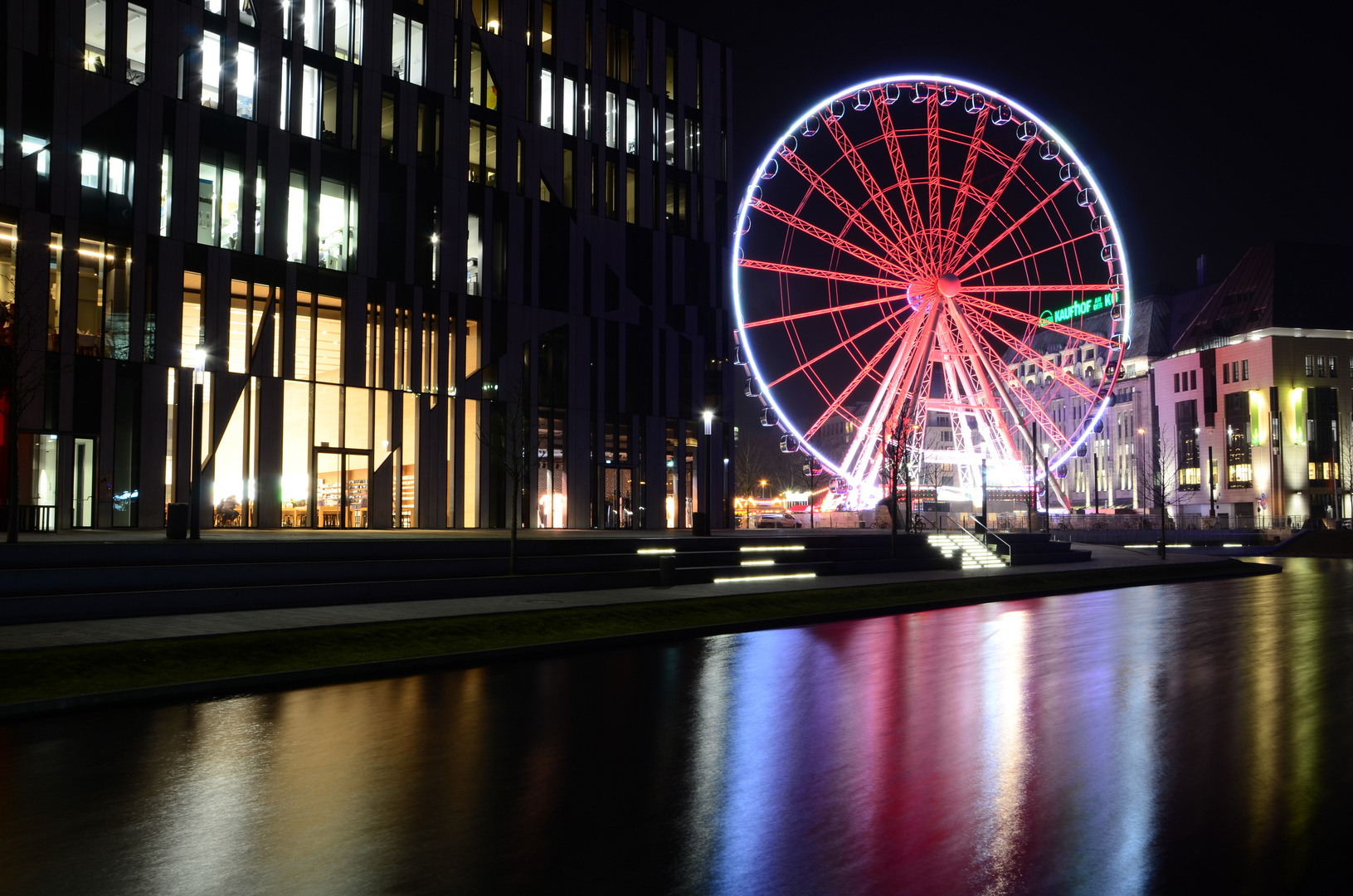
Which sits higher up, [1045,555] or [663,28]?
[663,28]

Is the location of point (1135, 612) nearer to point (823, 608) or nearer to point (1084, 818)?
point (823, 608)

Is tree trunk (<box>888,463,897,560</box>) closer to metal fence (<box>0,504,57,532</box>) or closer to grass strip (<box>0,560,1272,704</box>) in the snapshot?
grass strip (<box>0,560,1272,704</box>)

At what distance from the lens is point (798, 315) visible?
43156 millimetres

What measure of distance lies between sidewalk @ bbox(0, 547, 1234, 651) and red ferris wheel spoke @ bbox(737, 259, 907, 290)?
1700 centimetres

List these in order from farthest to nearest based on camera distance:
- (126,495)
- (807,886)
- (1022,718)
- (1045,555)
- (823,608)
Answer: (1045,555) < (126,495) < (823,608) < (1022,718) < (807,886)

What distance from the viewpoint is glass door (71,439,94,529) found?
95.3 feet

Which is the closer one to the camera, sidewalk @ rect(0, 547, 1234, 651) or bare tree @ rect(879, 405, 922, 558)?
sidewalk @ rect(0, 547, 1234, 651)

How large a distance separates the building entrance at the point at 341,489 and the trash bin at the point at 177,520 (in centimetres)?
1040

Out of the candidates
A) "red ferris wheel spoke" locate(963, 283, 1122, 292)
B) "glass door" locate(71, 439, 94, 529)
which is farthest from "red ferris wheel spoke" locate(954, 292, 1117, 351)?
"glass door" locate(71, 439, 94, 529)

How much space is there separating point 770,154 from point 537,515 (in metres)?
18.2

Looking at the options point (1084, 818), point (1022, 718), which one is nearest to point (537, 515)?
point (1022, 718)

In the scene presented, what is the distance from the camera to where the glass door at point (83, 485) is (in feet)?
95.3

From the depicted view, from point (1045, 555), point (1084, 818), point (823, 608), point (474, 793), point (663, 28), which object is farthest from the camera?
point (663, 28)

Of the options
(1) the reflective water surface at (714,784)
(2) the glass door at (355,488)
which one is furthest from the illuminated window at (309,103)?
(1) the reflective water surface at (714,784)
